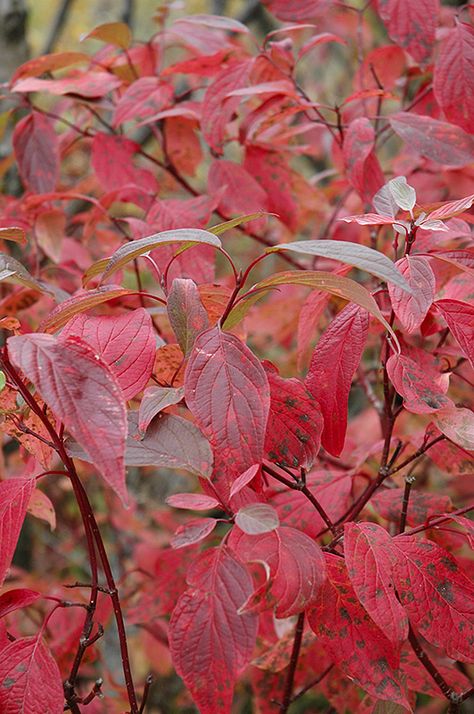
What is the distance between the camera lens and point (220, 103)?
1.06 metres

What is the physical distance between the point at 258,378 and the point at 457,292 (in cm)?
32

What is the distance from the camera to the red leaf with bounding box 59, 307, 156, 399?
66cm

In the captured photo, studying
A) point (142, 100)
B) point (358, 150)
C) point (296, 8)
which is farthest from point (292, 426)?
point (296, 8)

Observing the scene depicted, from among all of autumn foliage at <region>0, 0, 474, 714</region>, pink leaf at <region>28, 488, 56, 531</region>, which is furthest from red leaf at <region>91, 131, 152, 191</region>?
pink leaf at <region>28, 488, 56, 531</region>

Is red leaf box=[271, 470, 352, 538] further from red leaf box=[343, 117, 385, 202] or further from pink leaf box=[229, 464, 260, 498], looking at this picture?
red leaf box=[343, 117, 385, 202]

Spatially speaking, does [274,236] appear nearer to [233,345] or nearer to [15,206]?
[15,206]

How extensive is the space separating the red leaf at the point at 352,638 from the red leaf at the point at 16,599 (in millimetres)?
271

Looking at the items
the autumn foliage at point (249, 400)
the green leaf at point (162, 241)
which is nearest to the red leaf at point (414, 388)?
the autumn foliage at point (249, 400)

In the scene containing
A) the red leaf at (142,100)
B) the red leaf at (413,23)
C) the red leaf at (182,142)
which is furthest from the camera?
the red leaf at (182,142)

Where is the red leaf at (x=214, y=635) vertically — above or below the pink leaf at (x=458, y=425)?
below

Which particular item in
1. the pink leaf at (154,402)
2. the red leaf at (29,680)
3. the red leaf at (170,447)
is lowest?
the red leaf at (29,680)

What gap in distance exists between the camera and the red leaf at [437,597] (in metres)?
0.67

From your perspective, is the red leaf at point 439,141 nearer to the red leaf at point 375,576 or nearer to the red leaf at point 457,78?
the red leaf at point 457,78

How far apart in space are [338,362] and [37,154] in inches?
29.8
